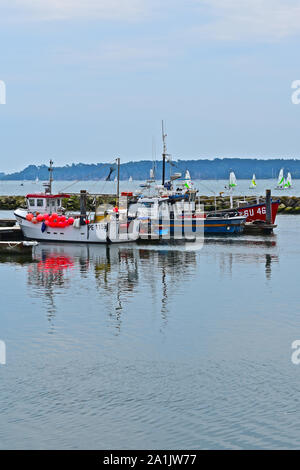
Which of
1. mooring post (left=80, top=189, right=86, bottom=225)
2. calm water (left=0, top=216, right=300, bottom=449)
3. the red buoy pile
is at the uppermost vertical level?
mooring post (left=80, top=189, right=86, bottom=225)

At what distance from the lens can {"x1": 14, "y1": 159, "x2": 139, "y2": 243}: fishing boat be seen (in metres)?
51.7

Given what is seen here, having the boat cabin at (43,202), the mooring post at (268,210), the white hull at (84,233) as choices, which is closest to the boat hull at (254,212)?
the mooring post at (268,210)

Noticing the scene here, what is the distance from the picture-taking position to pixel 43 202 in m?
53.3

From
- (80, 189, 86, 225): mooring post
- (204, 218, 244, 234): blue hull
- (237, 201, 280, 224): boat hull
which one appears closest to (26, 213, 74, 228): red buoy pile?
(80, 189, 86, 225): mooring post

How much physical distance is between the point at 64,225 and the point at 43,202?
2966mm

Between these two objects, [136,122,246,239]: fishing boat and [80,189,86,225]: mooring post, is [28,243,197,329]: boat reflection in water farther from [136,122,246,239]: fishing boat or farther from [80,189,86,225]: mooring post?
[136,122,246,239]: fishing boat

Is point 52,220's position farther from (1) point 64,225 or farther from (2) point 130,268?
(2) point 130,268

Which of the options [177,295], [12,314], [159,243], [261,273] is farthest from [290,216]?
[12,314]

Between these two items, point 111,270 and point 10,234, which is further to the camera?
point 10,234

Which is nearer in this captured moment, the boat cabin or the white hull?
the white hull

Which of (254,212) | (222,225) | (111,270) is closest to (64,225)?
(111,270)

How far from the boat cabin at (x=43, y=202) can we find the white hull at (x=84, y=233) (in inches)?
39.8

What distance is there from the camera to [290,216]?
87.6 metres
